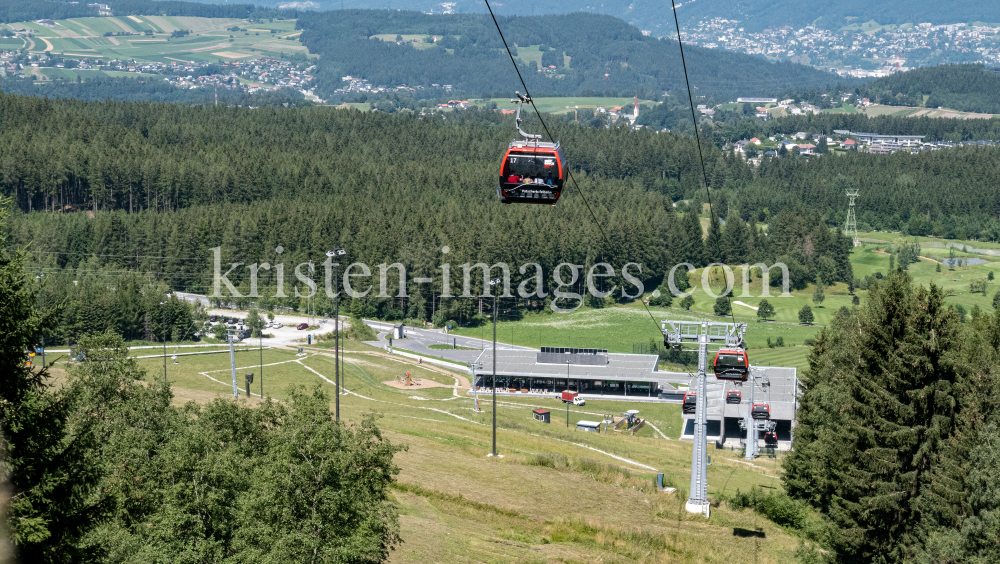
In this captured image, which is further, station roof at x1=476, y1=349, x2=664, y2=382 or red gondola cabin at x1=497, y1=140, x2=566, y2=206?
station roof at x1=476, y1=349, x2=664, y2=382

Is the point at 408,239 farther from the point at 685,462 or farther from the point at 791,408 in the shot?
the point at 685,462

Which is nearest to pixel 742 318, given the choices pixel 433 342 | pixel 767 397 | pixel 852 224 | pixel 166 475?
pixel 433 342

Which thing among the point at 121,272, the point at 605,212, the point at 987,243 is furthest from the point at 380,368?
the point at 987,243

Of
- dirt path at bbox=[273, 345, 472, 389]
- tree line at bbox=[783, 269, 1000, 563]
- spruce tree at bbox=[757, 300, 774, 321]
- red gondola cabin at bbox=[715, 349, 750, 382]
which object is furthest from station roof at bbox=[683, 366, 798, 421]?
spruce tree at bbox=[757, 300, 774, 321]

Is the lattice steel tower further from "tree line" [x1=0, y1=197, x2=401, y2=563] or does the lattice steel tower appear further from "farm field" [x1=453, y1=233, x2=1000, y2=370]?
"tree line" [x1=0, y1=197, x2=401, y2=563]

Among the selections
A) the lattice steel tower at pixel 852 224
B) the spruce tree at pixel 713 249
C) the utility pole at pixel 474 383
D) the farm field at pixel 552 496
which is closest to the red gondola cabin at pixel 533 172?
the farm field at pixel 552 496

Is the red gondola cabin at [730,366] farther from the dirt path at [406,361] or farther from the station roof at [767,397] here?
the dirt path at [406,361]
